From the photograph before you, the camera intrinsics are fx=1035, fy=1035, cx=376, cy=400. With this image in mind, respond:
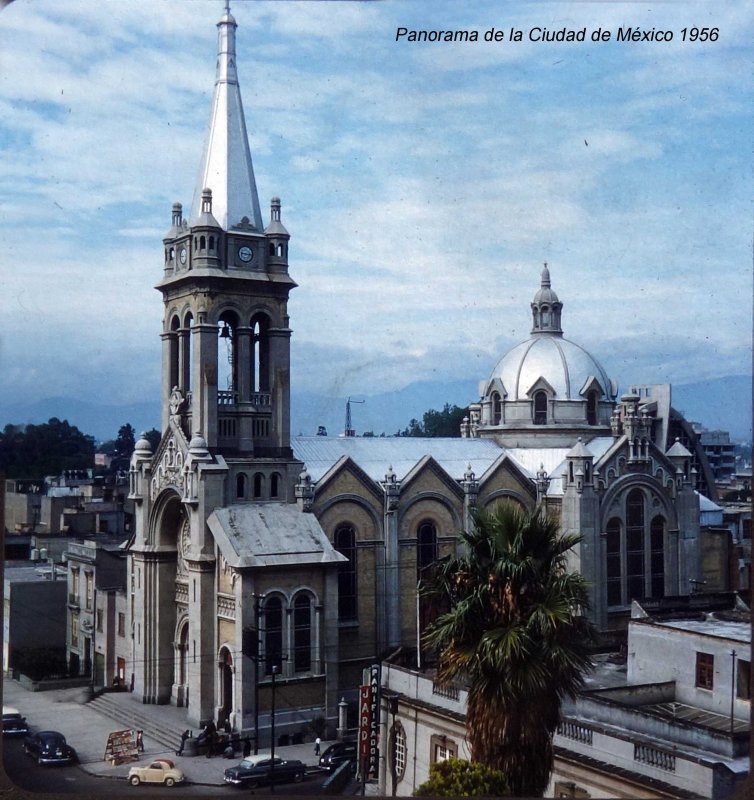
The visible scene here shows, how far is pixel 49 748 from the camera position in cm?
1848

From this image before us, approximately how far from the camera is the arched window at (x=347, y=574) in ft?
82.7

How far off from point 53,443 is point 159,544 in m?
9.85

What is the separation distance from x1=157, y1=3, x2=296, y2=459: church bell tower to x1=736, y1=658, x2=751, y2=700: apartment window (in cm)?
1254

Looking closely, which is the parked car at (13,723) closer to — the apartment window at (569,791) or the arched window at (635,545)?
the apartment window at (569,791)

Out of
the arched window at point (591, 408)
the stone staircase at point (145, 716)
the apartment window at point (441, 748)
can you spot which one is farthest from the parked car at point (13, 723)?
the arched window at point (591, 408)

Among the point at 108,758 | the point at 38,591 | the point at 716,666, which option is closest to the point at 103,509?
the point at 38,591

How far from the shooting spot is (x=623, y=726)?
16062 millimetres

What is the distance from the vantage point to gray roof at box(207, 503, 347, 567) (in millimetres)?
23344

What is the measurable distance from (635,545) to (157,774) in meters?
14.6

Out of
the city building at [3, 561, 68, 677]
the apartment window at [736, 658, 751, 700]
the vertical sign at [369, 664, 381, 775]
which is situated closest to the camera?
the apartment window at [736, 658, 751, 700]

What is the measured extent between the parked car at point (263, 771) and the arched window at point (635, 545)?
11370 millimetres

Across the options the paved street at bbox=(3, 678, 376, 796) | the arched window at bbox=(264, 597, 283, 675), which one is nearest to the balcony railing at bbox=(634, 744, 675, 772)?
the paved street at bbox=(3, 678, 376, 796)

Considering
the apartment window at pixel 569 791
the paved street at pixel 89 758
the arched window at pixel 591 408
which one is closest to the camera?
the apartment window at pixel 569 791

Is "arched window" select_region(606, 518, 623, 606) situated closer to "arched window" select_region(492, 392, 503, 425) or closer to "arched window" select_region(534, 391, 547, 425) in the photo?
"arched window" select_region(534, 391, 547, 425)
